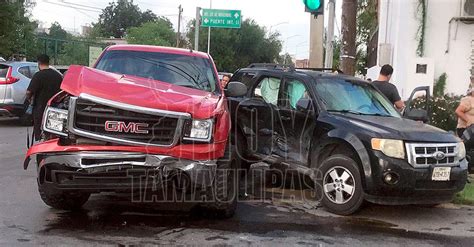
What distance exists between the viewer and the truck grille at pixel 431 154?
21.1ft

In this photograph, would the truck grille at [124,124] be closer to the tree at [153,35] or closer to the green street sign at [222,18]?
the green street sign at [222,18]

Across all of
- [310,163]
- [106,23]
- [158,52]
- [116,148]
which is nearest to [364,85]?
[310,163]

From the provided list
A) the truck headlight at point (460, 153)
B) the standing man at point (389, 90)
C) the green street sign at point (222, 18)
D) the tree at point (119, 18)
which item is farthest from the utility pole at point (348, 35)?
the tree at point (119, 18)

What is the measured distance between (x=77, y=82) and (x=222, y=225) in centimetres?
217

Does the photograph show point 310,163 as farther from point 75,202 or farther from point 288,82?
point 75,202

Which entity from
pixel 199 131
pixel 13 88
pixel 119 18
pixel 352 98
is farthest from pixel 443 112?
pixel 119 18

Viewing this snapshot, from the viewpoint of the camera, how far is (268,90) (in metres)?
8.38

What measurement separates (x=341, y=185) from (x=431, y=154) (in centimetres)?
111

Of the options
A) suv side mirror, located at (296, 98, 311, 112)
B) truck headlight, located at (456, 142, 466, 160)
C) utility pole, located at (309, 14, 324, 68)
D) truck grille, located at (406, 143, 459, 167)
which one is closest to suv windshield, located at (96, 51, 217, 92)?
suv side mirror, located at (296, 98, 311, 112)

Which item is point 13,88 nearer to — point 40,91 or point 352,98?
point 40,91

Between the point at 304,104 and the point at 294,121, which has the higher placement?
the point at 304,104

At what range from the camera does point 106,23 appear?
102 meters

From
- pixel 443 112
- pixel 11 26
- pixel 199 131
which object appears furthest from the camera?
pixel 11 26

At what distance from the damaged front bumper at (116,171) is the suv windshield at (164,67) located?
5.64ft
